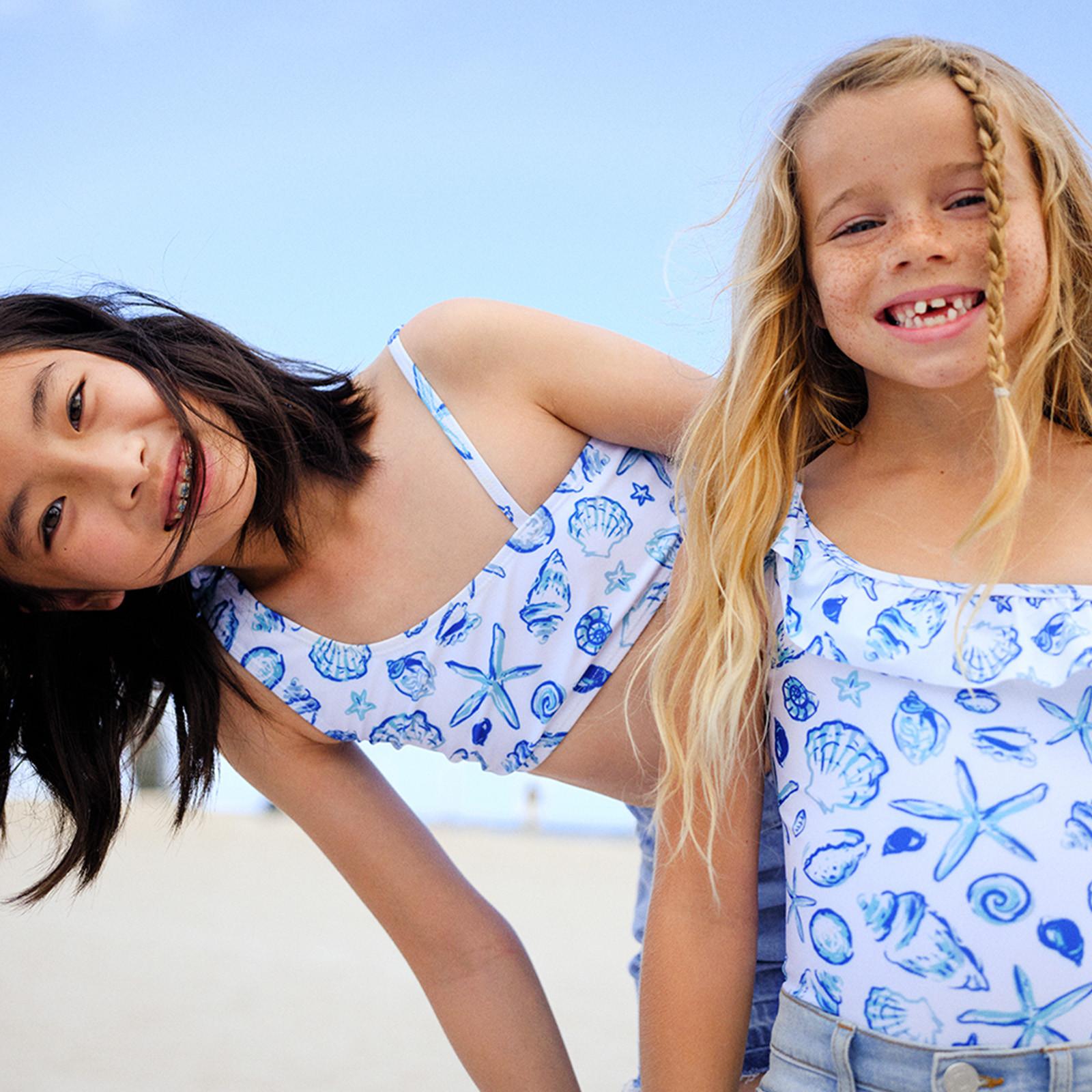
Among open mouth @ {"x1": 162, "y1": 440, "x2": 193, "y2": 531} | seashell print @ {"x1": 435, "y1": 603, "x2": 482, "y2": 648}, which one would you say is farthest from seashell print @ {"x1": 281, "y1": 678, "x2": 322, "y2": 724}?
open mouth @ {"x1": 162, "y1": 440, "x2": 193, "y2": 531}

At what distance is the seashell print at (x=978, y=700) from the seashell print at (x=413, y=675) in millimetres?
818

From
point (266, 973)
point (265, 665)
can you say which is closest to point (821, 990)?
point (265, 665)

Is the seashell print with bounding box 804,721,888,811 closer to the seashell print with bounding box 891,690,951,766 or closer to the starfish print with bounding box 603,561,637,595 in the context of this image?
the seashell print with bounding box 891,690,951,766

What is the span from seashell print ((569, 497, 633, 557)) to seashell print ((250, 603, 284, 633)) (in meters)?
0.50

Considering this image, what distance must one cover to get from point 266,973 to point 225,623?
21.0 ft

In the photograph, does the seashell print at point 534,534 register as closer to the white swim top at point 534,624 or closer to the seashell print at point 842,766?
the white swim top at point 534,624

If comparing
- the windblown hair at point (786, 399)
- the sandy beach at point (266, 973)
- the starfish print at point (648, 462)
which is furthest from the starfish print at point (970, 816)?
the sandy beach at point (266, 973)

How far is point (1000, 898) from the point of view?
1.41 m

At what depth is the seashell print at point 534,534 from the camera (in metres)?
1.96

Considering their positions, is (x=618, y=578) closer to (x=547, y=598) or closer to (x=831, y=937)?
(x=547, y=598)

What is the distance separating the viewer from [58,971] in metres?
7.88

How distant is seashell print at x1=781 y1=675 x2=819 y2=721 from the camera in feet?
5.16

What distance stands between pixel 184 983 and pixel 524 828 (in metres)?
5.13

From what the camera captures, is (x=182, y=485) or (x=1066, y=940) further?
(x=182, y=485)
